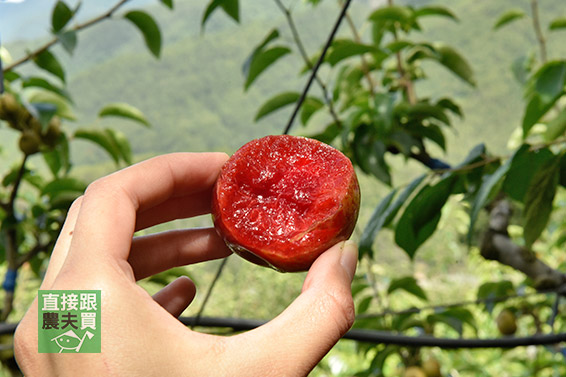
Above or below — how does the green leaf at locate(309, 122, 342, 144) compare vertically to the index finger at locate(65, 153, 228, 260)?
below

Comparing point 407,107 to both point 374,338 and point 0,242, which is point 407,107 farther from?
point 0,242

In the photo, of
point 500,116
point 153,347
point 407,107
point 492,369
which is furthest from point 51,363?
point 500,116

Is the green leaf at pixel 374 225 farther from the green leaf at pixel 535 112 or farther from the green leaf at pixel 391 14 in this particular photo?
the green leaf at pixel 391 14

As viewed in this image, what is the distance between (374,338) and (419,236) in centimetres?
15

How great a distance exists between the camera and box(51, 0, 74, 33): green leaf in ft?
2.89

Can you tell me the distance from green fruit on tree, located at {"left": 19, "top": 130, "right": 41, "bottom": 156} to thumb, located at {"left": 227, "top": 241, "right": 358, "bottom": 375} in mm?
713

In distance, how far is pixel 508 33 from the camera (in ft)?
14.1

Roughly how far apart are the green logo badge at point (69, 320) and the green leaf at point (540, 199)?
41 cm

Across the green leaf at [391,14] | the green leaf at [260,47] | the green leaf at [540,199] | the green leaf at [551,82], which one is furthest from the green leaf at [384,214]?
the green leaf at [391,14]

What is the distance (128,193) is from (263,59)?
1.81 ft

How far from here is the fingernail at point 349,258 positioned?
0.33 m

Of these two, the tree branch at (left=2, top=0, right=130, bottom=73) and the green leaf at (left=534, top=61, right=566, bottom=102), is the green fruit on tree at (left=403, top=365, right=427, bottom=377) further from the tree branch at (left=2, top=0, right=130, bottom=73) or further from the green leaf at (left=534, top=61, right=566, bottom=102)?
the tree branch at (left=2, top=0, right=130, bottom=73)

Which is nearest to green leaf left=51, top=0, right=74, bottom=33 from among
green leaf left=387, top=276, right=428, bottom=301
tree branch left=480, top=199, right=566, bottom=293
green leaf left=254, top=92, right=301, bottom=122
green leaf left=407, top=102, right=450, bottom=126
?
green leaf left=254, top=92, right=301, bottom=122

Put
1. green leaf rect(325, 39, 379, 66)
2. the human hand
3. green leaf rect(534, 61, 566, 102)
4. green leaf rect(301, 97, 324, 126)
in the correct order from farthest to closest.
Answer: green leaf rect(301, 97, 324, 126)
green leaf rect(325, 39, 379, 66)
green leaf rect(534, 61, 566, 102)
the human hand
